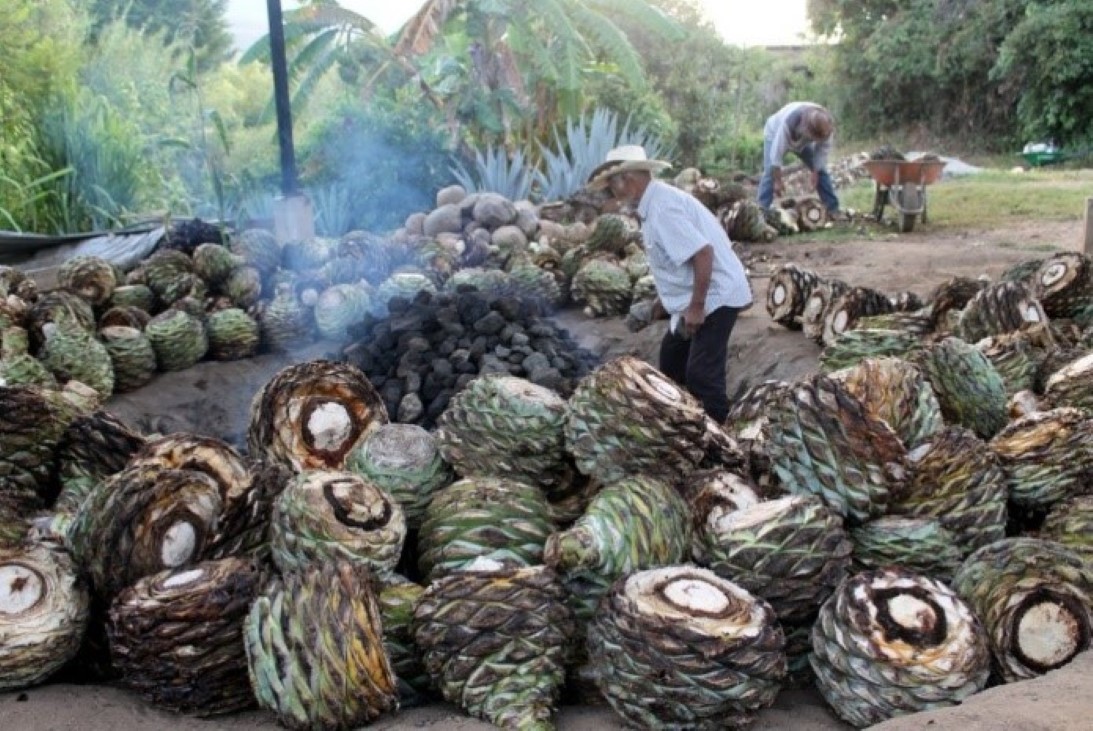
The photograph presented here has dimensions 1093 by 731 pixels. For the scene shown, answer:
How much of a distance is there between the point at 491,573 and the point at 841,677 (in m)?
0.71

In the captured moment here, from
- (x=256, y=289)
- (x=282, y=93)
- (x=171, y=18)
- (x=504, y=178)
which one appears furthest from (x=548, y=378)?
(x=171, y=18)

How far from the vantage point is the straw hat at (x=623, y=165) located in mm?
5059

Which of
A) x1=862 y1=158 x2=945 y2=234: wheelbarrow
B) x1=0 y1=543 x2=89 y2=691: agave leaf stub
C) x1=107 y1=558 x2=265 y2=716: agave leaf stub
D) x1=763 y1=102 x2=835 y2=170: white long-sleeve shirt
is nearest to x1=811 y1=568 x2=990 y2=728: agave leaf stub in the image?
x1=107 y1=558 x2=265 y2=716: agave leaf stub

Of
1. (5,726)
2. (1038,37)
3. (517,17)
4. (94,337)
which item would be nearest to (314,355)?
(94,337)

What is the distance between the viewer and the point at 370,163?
610 inches

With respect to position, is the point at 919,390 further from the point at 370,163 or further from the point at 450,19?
the point at 450,19

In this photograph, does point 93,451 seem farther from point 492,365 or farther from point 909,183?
point 909,183

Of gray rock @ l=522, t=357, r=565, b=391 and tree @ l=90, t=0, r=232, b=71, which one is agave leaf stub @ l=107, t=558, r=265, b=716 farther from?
tree @ l=90, t=0, r=232, b=71

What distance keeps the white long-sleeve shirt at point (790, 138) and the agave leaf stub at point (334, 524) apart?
34.7 ft

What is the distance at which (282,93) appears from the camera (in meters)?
8.73

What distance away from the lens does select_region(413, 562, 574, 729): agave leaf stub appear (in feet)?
6.35

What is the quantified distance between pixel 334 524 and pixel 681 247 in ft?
10.8

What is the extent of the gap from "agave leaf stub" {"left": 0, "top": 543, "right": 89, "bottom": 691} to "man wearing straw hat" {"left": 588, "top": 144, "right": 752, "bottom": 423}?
3.52 m

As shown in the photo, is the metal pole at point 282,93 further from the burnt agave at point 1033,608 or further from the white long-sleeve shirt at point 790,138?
the burnt agave at point 1033,608
